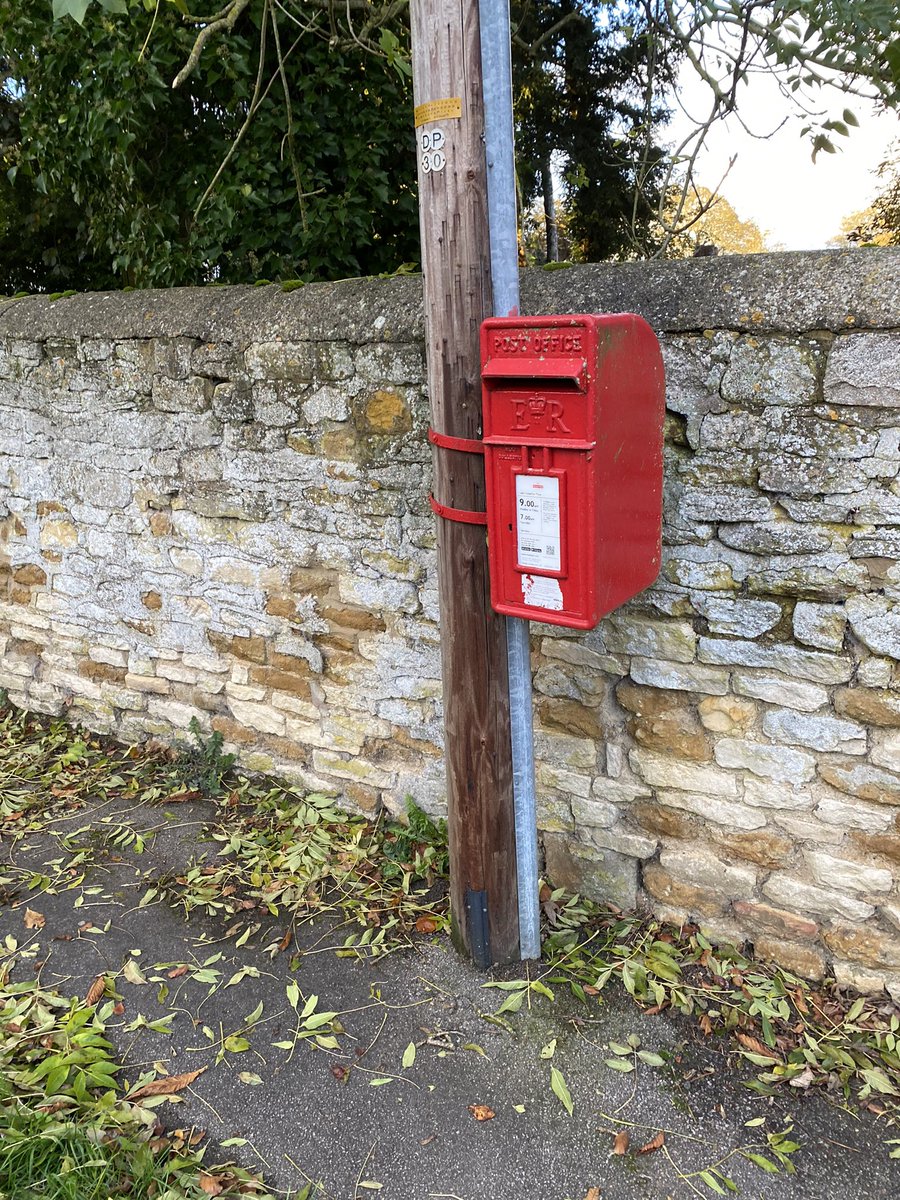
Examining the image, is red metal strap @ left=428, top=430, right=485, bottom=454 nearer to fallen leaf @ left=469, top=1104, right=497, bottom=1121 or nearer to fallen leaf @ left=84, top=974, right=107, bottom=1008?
fallen leaf @ left=469, top=1104, right=497, bottom=1121

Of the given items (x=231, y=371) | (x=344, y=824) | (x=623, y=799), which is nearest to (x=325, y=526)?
(x=231, y=371)

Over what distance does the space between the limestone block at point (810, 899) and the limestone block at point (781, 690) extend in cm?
55

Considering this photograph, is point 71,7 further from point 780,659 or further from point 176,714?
point 176,714

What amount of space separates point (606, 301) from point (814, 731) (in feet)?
4.37

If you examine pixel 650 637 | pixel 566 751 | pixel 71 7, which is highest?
pixel 71 7

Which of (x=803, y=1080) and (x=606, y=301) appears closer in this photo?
(x=803, y=1080)

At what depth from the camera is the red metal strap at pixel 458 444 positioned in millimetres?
2211

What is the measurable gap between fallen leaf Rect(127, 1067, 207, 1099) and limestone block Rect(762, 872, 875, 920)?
68.2 inches

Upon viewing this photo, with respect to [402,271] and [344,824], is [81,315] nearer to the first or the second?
[402,271]

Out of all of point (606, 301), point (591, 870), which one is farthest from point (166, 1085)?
point (606, 301)

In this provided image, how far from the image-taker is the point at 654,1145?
2.18m

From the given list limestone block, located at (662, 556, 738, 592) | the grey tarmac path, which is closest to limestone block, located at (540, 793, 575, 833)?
the grey tarmac path

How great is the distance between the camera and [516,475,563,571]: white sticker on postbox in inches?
81.1

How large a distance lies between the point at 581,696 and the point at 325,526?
113cm
